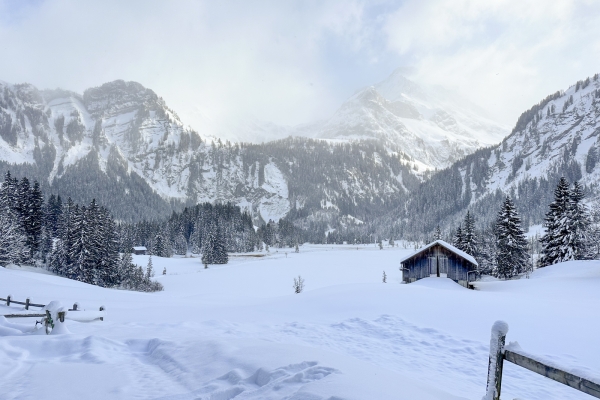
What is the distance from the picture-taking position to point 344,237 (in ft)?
652

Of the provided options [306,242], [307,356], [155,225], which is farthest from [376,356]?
[306,242]

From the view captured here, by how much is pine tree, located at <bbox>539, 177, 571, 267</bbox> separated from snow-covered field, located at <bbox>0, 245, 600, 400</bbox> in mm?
29182

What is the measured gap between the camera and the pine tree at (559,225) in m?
38.4

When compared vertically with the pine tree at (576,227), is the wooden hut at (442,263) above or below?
below

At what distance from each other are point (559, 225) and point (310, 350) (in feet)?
144

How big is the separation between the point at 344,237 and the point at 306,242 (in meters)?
25.4

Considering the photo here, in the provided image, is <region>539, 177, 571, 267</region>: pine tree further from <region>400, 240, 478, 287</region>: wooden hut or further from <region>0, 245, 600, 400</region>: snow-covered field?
<region>0, 245, 600, 400</region>: snow-covered field

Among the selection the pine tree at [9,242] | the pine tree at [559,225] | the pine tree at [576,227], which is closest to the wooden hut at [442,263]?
the pine tree at [559,225]

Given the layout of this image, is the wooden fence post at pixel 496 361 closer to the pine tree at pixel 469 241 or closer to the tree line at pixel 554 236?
the tree line at pixel 554 236

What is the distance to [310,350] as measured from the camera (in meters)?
7.57

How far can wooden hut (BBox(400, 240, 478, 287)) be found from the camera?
34.2 meters

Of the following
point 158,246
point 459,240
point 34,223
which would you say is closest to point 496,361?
point 459,240

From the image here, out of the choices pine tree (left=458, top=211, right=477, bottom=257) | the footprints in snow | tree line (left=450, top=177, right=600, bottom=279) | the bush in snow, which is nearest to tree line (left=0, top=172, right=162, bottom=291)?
pine tree (left=458, top=211, right=477, bottom=257)

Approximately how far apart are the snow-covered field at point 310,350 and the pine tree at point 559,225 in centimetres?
2918
